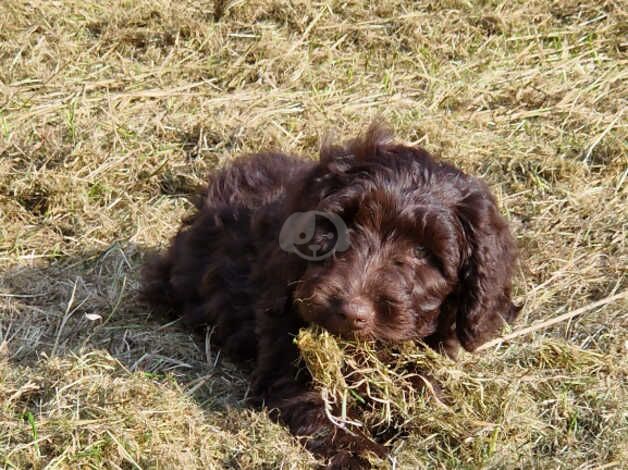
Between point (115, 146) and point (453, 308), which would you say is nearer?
point (453, 308)

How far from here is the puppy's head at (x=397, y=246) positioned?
15.0 feet

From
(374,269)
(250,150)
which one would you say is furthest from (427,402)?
(250,150)

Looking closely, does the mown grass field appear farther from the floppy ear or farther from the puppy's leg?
the floppy ear

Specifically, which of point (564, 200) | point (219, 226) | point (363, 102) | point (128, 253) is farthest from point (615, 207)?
point (128, 253)

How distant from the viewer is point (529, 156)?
7.56 meters

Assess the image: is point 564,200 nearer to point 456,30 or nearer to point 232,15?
point 456,30

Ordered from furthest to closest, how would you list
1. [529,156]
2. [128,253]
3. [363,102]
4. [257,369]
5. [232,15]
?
[232,15], [363,102], [529,156], [128,253], [257,369]

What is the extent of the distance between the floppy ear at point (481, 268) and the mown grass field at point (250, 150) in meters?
0.30

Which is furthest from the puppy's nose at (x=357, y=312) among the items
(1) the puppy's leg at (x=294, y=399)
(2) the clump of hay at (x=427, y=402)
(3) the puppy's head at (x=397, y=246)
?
(1) the puppy's leg at (x=294, y=399)

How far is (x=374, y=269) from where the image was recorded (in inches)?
183

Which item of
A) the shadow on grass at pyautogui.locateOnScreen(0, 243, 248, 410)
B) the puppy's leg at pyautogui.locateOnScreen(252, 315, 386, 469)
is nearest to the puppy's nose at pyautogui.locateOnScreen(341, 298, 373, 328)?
the puppy's leg at pyautogui.locateOnScreen(252, 315, 386, 469)

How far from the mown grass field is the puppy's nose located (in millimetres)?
703

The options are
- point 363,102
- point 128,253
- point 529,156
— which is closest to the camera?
point 128,253

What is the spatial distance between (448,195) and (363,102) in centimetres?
346
